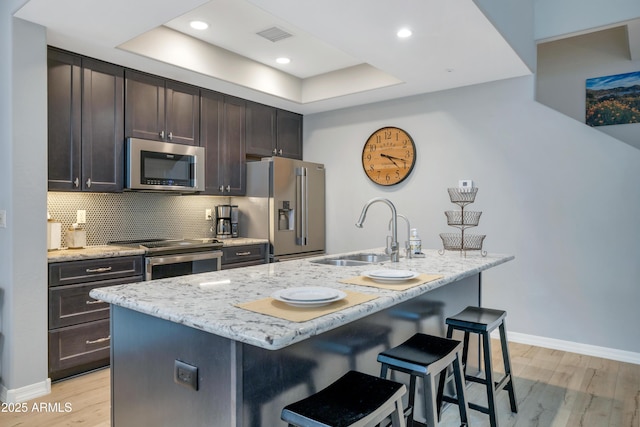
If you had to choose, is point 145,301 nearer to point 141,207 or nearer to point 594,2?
→ point 141,207

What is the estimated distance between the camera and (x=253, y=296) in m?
1.52

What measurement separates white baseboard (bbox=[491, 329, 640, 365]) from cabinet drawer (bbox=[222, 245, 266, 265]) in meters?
2.47

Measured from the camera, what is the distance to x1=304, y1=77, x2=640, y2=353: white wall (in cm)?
332

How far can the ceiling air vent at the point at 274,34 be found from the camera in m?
3.40

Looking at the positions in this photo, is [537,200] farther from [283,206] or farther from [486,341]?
[283,206]

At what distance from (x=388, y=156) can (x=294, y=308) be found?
339 cm

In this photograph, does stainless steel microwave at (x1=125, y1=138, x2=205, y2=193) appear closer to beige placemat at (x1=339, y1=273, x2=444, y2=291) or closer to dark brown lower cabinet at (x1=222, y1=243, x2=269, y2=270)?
dark brown lower cabinet at (x1=222, y1=243, x2=269, y2=270)

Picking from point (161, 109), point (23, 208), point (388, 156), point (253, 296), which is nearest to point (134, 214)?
point (161, 109)

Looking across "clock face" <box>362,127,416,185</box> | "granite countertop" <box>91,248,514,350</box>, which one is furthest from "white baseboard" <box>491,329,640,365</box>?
"clock face" <box>362,127,416,185</box>

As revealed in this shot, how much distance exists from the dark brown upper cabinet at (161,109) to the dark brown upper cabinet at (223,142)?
12 centimetres

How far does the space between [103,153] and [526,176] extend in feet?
11.7

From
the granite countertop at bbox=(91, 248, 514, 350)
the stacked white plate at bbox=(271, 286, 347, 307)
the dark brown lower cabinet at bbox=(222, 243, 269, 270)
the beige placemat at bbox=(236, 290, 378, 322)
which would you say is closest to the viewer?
the granite countertop at bbox=(91, 248, 514, 350)

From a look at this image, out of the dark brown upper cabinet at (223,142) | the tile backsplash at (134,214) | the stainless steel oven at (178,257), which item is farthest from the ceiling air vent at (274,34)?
the stainless steel oven at (178,257)

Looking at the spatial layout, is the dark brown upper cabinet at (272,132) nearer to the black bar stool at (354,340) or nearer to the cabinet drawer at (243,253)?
the cabinet drawer at (243,253)
